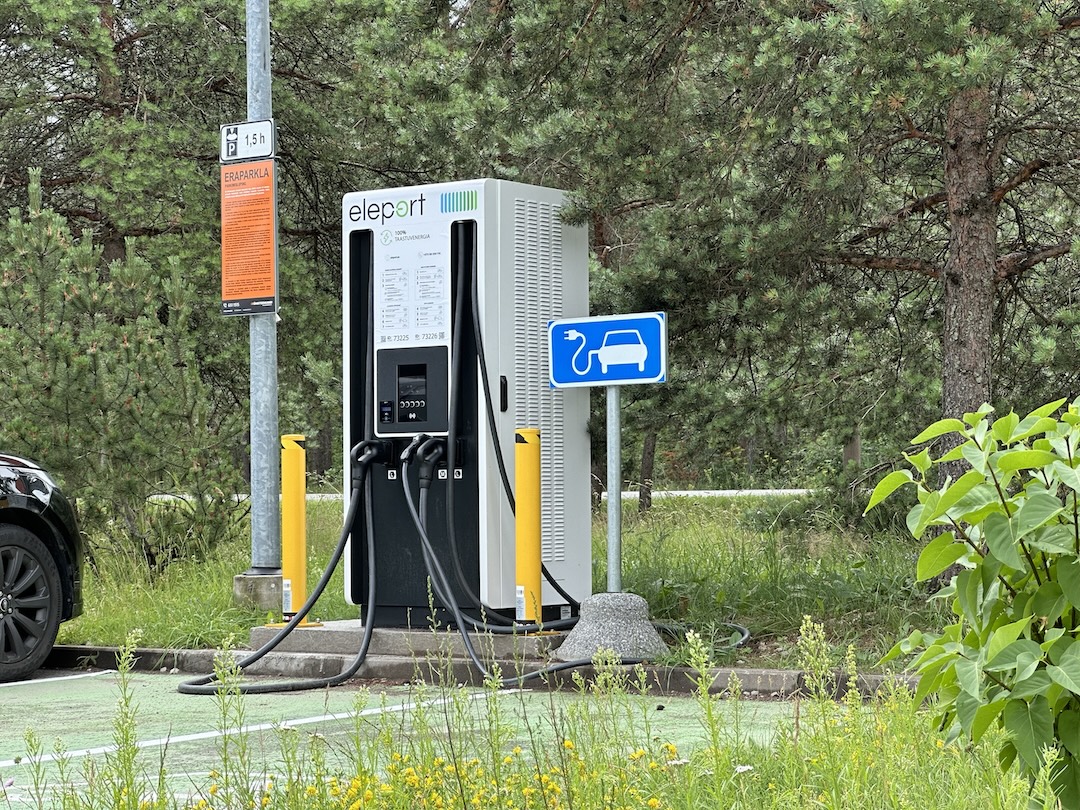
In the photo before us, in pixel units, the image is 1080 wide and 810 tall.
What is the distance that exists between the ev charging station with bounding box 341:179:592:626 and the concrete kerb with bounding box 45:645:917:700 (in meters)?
0.42

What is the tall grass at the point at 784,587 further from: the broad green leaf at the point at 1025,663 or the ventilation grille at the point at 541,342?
the broad green leaf at the point at 1025,663

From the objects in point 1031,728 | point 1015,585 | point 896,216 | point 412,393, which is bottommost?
point 1031,728

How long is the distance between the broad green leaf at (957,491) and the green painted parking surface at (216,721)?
149 centimetres

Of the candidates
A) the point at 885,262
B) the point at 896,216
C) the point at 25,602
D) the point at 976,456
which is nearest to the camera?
the point at 976,456

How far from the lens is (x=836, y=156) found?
8.43 meters

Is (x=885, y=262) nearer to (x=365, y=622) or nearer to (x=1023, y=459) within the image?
(x=365, y=622)

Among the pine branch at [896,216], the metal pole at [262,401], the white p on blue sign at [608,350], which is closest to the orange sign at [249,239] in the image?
the metal pole at [262,401]

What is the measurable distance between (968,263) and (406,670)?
4.12m

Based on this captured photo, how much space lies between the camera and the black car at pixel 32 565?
9297 millimetres

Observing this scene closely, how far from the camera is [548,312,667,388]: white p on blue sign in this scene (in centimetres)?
877

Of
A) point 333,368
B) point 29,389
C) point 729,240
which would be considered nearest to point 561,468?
point 729,240

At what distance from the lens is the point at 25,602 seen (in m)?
9.39

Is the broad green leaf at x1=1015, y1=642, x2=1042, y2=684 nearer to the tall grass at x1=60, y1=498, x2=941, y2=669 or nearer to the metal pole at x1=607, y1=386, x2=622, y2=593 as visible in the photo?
the tall grass at x1=60, y1=498, x2=941, y2=669

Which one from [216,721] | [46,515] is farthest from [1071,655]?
[46,515]
